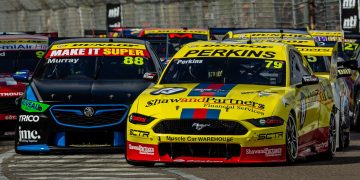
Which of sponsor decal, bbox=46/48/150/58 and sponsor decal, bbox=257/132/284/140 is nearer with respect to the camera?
sponsor decal, bbox=257/132/284/140

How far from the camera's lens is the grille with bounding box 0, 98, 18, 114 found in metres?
18.8

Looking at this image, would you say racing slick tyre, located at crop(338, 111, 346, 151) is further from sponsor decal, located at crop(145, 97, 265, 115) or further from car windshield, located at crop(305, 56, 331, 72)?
sponsor decal, located at crop(145, 97, 265, 115)

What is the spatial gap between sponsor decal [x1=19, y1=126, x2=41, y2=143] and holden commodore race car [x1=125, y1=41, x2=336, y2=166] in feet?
6.36

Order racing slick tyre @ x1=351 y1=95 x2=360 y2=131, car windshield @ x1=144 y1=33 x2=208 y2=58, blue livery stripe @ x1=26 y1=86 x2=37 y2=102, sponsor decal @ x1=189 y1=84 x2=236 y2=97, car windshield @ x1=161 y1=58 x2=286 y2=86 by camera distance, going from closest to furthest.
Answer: sponsor decal @ x1=189 y1=84 x2=236 y2=97
car windshield @ x1=161 y1=58 x2=286 y2=86
blue livery stripe @ x1=26 y1=86 x2=37 y2=102
racing slick tyre @ x1=351 y1=95 x2=360 y2=131
car windshield @ x1=144 y1=33 x2=208 y2=58

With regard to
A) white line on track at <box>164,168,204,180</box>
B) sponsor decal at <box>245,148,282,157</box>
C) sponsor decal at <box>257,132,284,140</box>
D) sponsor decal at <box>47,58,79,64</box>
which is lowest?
white line on track at <box>164,168,204,180</box>

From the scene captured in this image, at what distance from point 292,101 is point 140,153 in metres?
1.60

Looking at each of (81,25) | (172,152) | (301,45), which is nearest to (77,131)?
(172,152)

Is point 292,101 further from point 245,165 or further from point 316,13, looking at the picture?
point 316,13

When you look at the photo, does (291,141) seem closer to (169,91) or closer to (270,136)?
(270,136)

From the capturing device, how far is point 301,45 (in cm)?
1895

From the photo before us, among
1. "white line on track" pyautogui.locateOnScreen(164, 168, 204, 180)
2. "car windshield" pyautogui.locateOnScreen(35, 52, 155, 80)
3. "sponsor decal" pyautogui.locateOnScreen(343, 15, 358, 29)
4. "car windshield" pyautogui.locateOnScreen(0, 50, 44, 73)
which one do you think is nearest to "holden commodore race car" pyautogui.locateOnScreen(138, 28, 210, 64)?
"sponsor decal" pyautogui.locateOnScreen(343, 15, 358, 29)

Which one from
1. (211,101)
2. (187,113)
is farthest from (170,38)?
(187,113)

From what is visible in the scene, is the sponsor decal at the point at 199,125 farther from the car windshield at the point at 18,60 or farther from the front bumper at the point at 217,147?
the car windshield at the point at 18,60

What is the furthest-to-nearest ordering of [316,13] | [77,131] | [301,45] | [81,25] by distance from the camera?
[81,25] < [316,13] < [301,45] < [77,131]
